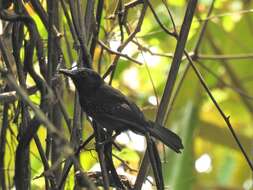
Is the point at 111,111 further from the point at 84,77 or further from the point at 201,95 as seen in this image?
the point at 201,95

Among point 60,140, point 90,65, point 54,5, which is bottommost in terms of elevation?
point 60,140

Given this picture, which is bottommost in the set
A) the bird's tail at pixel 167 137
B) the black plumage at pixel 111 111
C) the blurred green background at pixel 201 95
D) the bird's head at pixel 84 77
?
the bird's tail at pixel 167 137

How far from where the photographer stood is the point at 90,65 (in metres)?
1.78

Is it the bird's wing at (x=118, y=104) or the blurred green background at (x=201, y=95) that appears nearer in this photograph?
the bird's wing at (x=118, y=104)

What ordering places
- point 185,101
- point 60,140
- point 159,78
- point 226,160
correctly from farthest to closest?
point 226,160 < point 159,78 < point 185,101 < point 60,140

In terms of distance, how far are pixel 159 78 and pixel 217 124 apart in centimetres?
40

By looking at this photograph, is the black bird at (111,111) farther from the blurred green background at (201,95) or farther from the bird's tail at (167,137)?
the blurred green background at (201,95)

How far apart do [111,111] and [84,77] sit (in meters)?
0.10

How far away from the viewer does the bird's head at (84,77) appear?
178cm

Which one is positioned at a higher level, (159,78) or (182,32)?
(159,78)

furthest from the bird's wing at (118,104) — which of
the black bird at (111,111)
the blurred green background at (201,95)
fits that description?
the blurred green background at (201,95)

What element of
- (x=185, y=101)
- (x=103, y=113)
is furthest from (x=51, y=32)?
(x=185, y=101)

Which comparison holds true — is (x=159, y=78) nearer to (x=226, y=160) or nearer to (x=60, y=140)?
(x=226, y=160)

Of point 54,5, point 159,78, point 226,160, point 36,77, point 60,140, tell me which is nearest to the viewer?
point 60,140
